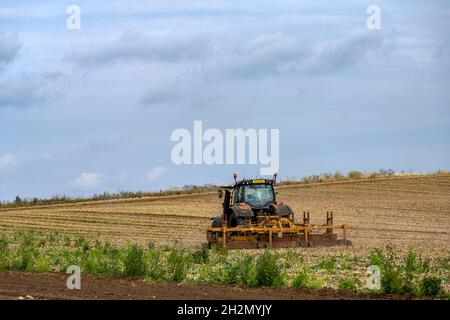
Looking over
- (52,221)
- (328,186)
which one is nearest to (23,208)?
(52,221)

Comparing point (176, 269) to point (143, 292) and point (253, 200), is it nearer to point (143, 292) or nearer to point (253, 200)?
point (143, 292)

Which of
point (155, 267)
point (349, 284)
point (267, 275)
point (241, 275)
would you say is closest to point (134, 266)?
point (155, 267)

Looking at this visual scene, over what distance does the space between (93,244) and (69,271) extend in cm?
1035

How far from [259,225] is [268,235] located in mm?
442

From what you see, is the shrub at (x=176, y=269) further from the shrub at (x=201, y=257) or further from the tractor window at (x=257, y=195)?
the tractor window at (x=257, y=195)

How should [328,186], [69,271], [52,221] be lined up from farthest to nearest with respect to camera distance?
[328,186] → [52,221] → [69,271]

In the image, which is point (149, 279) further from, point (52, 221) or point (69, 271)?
point (52, 221)

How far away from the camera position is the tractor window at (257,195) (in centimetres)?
3275

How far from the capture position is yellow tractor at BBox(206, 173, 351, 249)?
102ft

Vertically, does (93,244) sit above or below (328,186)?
below

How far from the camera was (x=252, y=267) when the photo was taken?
70.1ft

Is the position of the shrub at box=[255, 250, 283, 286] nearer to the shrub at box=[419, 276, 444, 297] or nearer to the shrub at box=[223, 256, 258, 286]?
the shrub at box=[223, 256, 258, 286]

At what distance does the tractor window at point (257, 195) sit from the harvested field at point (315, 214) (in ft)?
Answer: 9.57

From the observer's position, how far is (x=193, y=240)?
121ft
